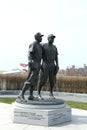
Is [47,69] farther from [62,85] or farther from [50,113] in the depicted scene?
[62,85]

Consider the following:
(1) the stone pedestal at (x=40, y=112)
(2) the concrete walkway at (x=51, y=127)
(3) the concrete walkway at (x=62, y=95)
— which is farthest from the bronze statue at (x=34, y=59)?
(3) the concrete walkway at (x=62, y=95)

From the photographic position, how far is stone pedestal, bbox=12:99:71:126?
8.76 metres

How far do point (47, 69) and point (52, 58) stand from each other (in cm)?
38

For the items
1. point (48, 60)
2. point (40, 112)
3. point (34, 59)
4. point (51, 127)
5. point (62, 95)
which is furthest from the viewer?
point (62, 95)

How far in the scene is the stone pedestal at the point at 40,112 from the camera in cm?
876

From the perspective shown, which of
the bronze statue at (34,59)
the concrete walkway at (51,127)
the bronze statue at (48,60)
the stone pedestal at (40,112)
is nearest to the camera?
the concrete walkway at (51,127)

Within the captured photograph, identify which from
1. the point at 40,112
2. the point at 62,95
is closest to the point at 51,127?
the point at 40,112

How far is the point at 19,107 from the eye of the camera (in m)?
9.16

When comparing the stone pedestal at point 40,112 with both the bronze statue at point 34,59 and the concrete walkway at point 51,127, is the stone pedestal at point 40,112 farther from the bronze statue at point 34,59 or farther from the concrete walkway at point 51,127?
the bronze statue at point 34,59

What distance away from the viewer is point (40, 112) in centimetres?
877

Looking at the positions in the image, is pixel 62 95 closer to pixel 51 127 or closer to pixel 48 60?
pixel 48 60

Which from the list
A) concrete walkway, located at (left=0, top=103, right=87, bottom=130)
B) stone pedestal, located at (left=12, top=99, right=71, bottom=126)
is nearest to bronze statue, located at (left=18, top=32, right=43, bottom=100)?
stone pedestal, located at (left=12, top=99, right=71, bottom=126)

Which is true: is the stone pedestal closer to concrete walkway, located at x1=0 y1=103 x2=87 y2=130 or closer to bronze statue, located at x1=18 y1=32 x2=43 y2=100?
concrete walkway, located at x1=0 y1=103 x2=87 y2=130

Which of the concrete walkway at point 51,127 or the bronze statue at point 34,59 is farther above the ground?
the bronze statue at point 34,59
